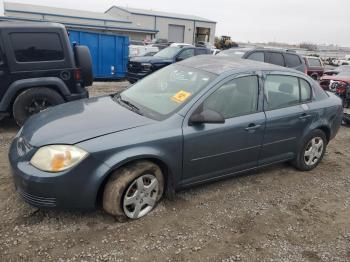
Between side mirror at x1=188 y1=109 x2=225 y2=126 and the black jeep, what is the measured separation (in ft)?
11.5

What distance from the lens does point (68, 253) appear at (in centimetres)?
285

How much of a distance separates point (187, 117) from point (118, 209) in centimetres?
114

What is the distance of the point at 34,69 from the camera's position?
5863mm

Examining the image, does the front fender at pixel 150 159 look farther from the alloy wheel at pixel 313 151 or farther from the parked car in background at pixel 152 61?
the parked car in background at pixel 152 61

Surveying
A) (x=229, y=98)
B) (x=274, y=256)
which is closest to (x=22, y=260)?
(x=274, y=256)

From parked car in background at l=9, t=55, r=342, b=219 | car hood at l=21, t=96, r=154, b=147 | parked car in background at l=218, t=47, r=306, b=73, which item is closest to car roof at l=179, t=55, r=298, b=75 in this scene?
parked car in background at l=9, t=55, r=342, b=219

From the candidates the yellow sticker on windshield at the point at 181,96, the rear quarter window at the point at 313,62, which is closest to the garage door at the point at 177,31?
the rear quarter window at the point at 313,62

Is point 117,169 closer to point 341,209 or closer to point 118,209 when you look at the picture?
point 118,209

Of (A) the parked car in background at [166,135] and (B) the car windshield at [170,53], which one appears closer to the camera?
(A) the parked car in background at [166,135]

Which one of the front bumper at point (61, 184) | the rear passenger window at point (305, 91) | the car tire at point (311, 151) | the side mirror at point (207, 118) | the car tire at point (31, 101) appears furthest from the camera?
the car tire at point (31, 101)

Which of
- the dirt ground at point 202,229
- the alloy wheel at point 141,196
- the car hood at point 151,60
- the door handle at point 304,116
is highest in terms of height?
the door handle at point 304,116

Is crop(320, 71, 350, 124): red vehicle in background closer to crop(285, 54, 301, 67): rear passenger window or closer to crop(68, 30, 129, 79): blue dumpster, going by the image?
crop(285, 54, 301, 67): rear passenger window

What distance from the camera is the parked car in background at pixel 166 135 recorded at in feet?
9.84

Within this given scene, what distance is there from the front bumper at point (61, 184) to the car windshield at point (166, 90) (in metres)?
0.89
